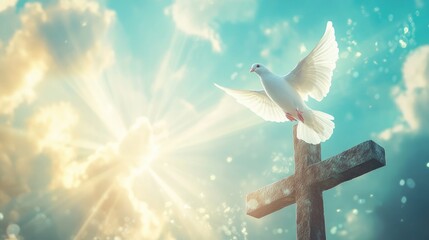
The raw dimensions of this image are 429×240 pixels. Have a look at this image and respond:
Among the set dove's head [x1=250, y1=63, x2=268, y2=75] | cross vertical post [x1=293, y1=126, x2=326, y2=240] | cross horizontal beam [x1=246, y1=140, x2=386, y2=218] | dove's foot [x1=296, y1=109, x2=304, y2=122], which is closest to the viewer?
cross horizontal beam [x1=246, y1=140, x2=386, y2=218]

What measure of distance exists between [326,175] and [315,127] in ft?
2.53

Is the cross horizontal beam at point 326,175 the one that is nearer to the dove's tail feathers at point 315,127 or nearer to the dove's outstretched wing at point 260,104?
the dove's tail feathers at point 315,127

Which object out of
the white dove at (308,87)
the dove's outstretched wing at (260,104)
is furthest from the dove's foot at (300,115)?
the dove's outstretched wing at (260,104)

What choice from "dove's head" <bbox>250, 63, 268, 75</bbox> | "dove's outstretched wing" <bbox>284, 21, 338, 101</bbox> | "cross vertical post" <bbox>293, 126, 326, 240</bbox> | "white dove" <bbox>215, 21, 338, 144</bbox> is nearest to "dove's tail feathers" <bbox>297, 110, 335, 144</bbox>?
"white dove" <bbox>215, 21, 338, 144</bbox>

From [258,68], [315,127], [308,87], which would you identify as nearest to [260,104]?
[258,68]

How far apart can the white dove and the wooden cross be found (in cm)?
21

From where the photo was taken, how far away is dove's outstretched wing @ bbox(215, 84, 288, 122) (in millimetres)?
5602

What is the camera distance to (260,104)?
565 cm

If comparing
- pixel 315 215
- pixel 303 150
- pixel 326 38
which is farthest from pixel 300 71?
pixel 315 215

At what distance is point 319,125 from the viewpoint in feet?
16.1

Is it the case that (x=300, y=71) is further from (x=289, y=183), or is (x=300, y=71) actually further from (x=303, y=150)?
(x=289, y=183)

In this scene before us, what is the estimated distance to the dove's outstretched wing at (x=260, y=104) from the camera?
5602 mm

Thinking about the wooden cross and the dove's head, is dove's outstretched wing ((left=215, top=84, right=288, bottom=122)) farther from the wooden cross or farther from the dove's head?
the wooden cross

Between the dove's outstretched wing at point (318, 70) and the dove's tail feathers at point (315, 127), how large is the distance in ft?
1.08
